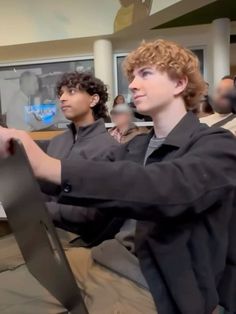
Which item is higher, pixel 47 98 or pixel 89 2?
pixel 89 2

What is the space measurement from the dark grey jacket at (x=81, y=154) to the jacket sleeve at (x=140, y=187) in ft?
1.05

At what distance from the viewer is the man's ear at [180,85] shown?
1.04 m

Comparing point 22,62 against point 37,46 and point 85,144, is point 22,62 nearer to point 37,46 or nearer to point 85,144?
point 37,46

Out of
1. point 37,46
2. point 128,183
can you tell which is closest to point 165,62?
point 128,183

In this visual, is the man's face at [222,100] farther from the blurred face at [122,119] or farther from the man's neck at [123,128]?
the man's neck at [123,128]

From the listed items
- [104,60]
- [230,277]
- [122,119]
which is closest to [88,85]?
[122,119]

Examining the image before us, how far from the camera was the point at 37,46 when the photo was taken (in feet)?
18.4

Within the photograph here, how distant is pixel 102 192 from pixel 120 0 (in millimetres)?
4649

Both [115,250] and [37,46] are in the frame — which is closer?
[115,250]

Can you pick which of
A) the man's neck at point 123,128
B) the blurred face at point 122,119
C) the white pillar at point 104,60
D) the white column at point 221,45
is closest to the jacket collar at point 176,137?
the blurred face at point 122,119

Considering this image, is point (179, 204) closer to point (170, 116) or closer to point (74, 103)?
point (170, 116)

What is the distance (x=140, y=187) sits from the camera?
74 centimetres

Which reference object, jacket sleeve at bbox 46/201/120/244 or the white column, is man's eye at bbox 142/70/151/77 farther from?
the white column

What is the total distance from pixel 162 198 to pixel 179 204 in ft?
0.12
